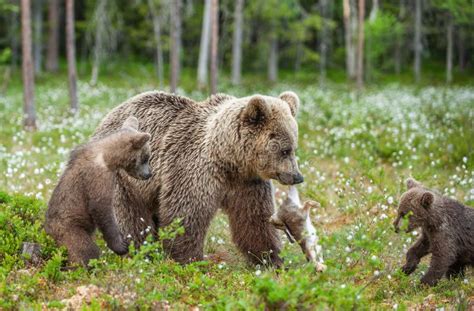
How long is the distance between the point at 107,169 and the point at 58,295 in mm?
1350

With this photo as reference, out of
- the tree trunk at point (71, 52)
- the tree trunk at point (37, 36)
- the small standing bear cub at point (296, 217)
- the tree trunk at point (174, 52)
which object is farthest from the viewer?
the tree trunk at point (37, 36)

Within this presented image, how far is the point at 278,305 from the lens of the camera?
4.95 meters

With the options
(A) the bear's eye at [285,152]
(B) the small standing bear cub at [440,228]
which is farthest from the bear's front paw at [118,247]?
(B) the small standing bear cub at [440,228]

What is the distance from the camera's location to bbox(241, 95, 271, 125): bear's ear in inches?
261

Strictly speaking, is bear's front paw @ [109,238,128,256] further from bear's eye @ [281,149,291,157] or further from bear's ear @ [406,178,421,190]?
bear's ear @ [406,178,421,190]

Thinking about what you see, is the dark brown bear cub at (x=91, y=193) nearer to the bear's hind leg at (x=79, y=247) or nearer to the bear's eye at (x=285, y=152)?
the bear's hind leg at (x=79, y=247)

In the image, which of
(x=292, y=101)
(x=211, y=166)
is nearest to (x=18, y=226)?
(x=211, y=166)

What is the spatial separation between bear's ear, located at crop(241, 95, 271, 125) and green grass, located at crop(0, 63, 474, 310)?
62.1 inches

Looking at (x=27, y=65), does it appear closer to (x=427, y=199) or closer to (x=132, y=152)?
(x=132, y=152)

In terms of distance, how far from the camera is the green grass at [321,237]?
17.5ft

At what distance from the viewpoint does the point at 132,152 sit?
6.44m

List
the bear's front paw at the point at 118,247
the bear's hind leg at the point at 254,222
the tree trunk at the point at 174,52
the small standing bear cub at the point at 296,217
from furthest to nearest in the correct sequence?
the tree trunk at the point at 174,52
the bear's hind leg at the point at 254,222
the small standing bear cub at the point at 296,217
the bear's front paw at the point at 118,247

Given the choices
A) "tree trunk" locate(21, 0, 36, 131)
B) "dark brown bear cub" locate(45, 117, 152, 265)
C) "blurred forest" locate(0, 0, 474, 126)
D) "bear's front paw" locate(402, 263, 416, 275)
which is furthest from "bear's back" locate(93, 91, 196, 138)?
"blurred forest" locate(0, 0, 474, 126)

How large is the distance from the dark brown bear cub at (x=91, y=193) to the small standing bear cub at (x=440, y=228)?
295 centimetres
